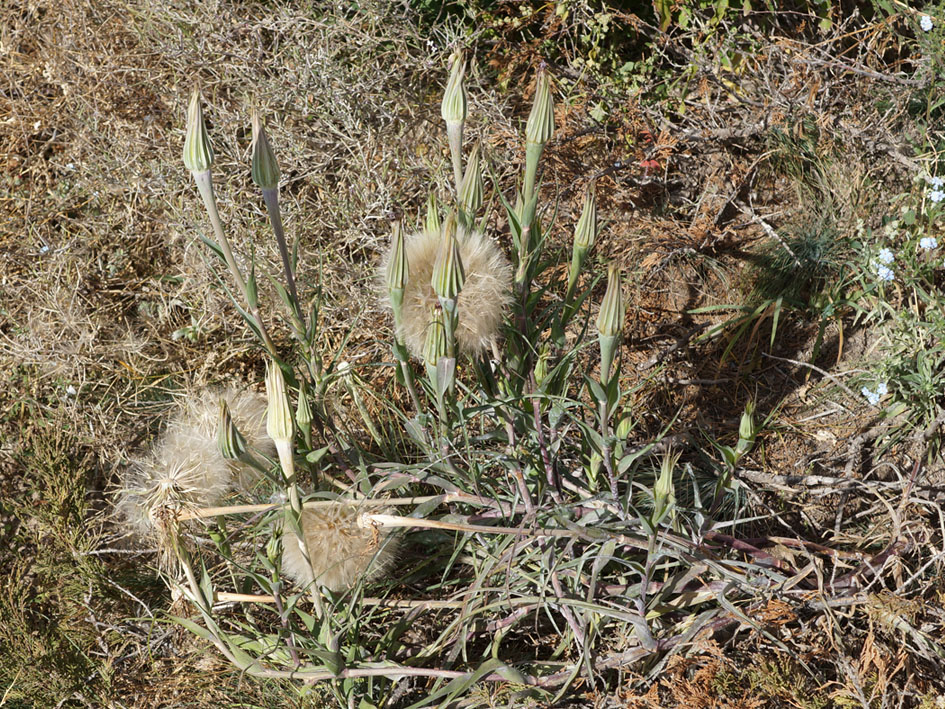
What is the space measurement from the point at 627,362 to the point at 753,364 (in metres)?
0.37

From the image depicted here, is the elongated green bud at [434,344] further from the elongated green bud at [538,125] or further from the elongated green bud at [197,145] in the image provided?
the elongated green bud at [197,145]

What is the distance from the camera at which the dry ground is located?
2170mm

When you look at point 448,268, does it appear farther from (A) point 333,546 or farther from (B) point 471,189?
(A) point 333,546

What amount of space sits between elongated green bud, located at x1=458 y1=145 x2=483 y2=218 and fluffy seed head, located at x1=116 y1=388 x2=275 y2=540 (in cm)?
63

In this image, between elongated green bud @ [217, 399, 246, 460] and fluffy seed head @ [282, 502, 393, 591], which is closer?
elongated green bud @ [217, 399, 246, 460]

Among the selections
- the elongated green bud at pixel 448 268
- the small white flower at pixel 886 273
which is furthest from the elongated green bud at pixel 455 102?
the small white flower at pixel 886 273

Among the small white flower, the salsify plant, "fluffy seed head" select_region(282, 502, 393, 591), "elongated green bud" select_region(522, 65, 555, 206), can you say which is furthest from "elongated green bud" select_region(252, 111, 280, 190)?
the small white flower

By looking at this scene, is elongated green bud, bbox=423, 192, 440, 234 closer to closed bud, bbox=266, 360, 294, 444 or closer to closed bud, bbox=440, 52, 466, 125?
closed bud, bbox=440, 52, 466, 125

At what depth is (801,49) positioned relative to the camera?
2.86 meters

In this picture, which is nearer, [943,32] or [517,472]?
[517,472]

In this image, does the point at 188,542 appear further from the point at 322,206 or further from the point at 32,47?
the point at 32,47

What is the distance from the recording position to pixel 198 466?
65.9 inches

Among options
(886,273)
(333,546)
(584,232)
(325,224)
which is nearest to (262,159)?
(584,232)

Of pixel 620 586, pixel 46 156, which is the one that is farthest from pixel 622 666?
pixel 46 156
